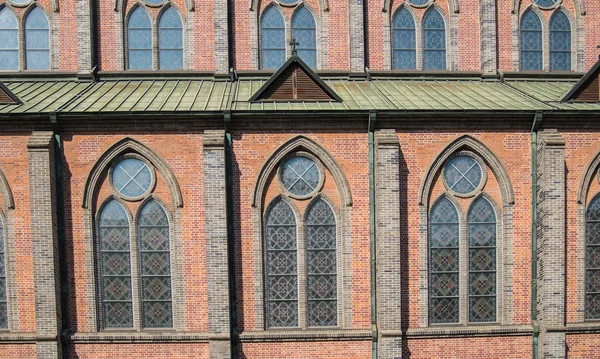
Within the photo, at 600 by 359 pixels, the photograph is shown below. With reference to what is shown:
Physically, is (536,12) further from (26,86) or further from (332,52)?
(26,86)

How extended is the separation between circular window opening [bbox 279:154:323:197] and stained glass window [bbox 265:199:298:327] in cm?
48

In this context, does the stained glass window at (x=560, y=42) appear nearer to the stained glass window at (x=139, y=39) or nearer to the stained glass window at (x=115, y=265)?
the stained glass window at (x=139, y=39)

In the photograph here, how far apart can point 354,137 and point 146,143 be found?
16.9 feet

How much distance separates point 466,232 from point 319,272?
391cm

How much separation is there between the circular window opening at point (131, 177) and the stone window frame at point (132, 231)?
0.58 feet

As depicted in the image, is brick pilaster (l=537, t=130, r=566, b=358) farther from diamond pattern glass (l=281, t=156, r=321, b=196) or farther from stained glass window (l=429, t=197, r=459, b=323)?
diamond pattern glass (l=281, t=156, r=321, b=196)

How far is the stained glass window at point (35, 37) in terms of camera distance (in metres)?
16.3

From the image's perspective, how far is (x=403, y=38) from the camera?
55.3 feet

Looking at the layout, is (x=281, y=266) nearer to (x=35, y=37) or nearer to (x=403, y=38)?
(x=403, y=38)

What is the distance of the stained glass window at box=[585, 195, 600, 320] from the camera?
46.5 feet

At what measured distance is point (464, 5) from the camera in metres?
16.8

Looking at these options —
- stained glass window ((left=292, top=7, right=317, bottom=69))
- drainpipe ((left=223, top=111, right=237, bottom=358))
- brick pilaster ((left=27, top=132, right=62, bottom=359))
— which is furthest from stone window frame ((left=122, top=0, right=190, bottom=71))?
brick pilaster ((left=27, top=132, right=62, bottom=359))

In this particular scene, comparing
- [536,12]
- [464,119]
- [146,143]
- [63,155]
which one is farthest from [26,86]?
[536,12]

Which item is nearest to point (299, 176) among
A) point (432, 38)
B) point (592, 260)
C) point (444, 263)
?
point (444, 263)
